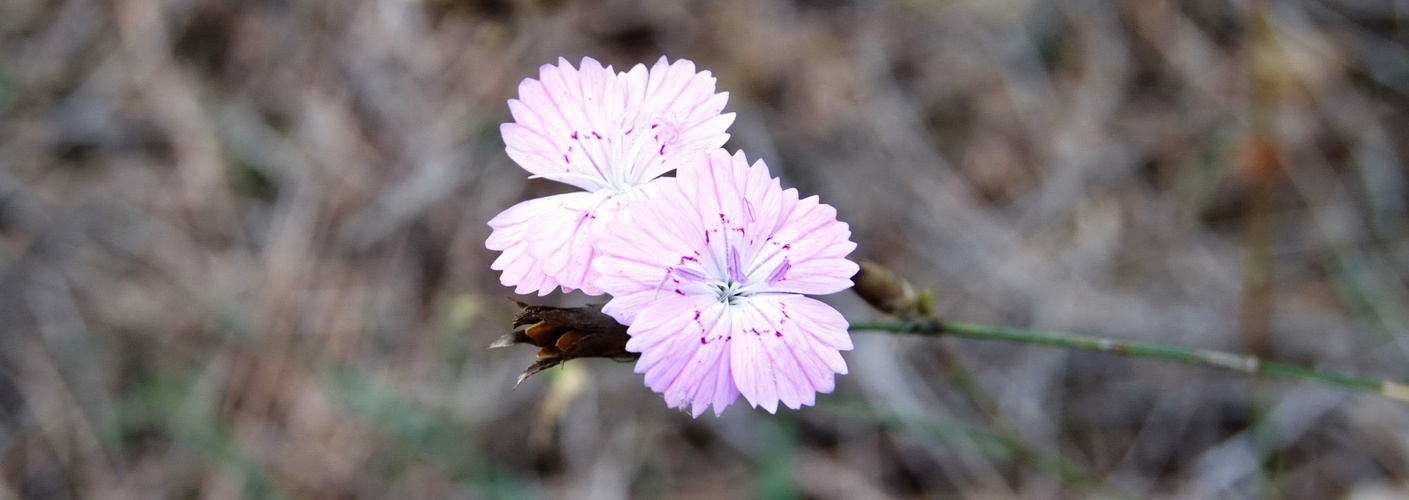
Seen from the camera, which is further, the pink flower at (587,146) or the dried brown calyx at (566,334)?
the pink flower at (587,146)

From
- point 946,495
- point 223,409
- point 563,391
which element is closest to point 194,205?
point 223,409

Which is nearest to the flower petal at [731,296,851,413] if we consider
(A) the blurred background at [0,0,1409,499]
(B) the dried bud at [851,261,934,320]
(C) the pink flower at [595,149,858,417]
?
(C) the pink flower at [595,149,858,417]

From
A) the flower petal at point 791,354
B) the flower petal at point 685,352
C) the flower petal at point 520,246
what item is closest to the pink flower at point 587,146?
the flower petal at point 520,246

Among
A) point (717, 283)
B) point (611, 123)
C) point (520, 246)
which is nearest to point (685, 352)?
point (717, 283)

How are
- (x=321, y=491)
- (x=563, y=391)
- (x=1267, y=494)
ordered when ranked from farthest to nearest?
(x=321, y=491) < (x=1267, y=494) < (x=563, y=391)

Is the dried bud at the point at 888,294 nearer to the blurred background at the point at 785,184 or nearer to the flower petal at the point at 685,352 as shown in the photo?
the flower petal at the point at 685,352

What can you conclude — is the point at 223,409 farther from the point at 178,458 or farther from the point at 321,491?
the point at 321,491
